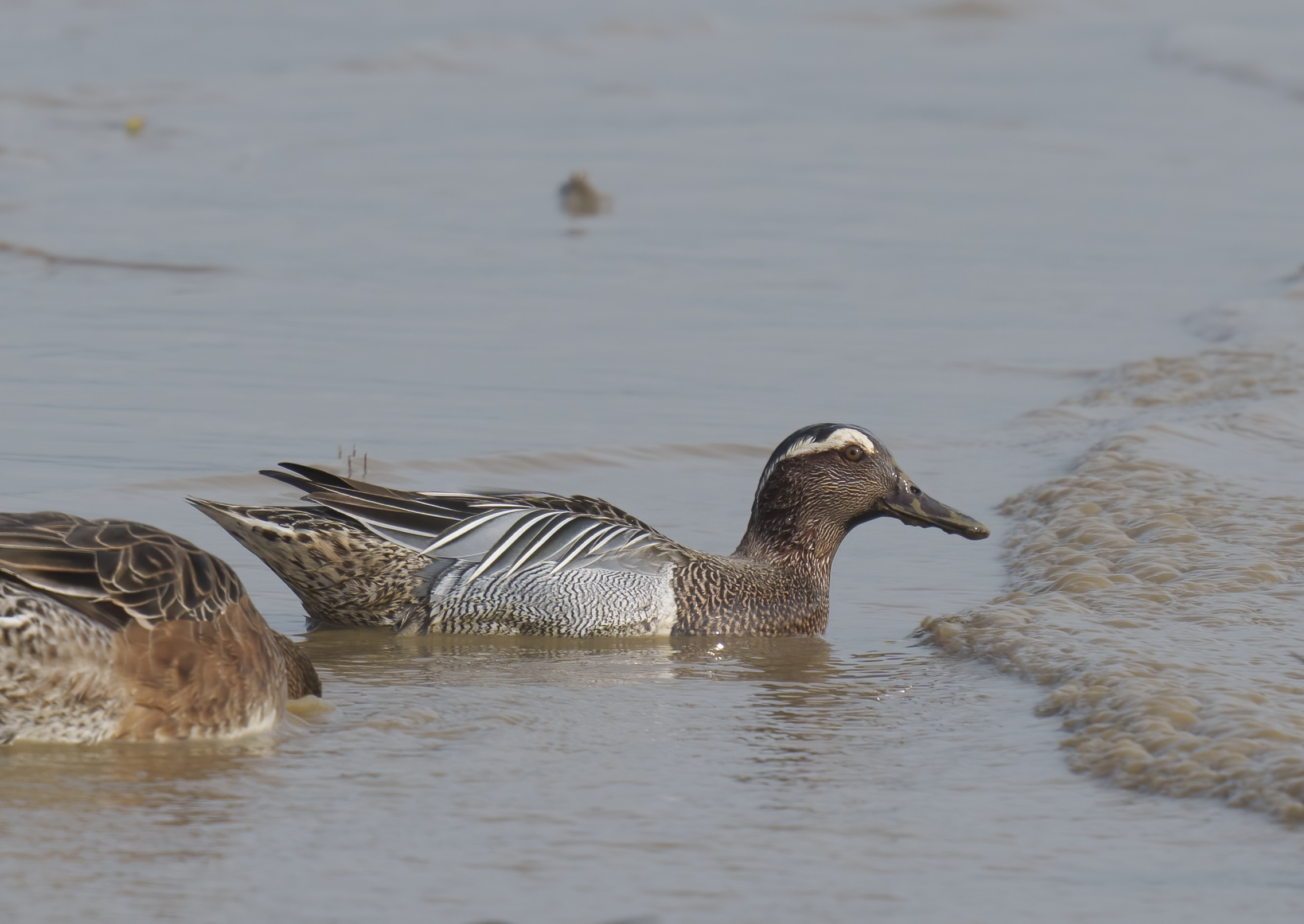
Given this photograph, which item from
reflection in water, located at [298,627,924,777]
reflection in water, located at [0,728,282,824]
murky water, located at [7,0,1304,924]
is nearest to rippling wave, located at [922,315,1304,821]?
murky water, located at [7,0,1304,924]

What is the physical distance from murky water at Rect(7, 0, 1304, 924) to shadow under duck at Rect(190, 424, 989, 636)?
0.15m

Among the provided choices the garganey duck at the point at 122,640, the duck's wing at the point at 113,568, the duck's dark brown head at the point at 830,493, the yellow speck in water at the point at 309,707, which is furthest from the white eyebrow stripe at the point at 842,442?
the duck's wing at the point at 113,568

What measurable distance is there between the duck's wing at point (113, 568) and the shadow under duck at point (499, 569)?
1.62 metres

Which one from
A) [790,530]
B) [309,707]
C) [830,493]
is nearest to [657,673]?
[309,707]

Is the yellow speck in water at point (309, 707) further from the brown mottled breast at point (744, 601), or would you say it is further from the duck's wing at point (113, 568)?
the brown mottled breast at point (744, 601)

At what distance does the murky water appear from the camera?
14.9ft

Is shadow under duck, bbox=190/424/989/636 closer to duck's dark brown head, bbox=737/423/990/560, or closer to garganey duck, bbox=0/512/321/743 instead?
duck's dark brown head, bbox=737/423/990/560

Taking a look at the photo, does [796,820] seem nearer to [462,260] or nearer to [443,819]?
[443,819]

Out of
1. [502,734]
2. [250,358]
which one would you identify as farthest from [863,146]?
[502,734]

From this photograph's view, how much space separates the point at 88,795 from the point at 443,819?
0.86 meters

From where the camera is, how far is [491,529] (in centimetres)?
732

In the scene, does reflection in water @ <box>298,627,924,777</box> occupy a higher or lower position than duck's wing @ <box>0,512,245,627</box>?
lower

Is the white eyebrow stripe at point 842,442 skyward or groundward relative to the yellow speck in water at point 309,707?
skyward

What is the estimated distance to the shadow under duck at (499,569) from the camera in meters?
7.21
